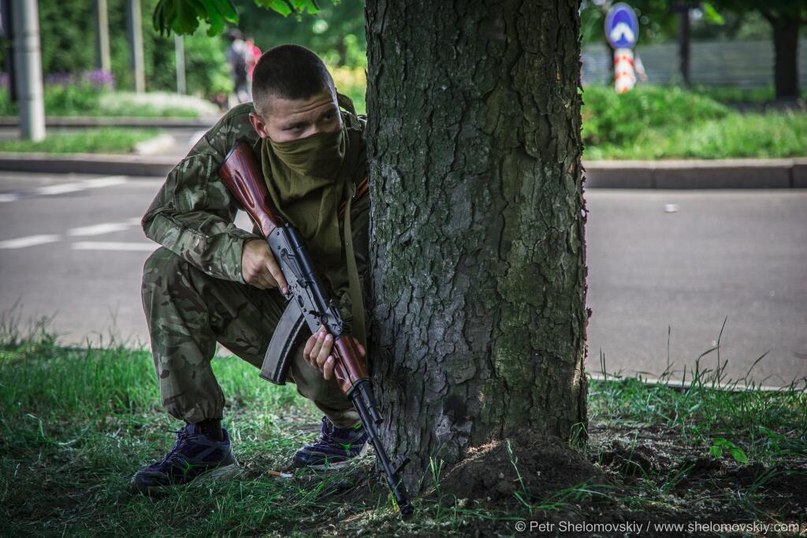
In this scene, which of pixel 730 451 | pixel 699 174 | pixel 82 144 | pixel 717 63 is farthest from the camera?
pixel 717 63

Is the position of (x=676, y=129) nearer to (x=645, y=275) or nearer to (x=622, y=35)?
(x=622, y=35)

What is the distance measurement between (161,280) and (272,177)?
1.39 feet

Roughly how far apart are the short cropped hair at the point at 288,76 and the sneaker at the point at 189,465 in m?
0.96

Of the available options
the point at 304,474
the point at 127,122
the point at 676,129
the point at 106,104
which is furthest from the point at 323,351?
the point at 106,104

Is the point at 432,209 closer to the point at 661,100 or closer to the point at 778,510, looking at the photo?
the point at 778,510

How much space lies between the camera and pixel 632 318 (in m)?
5.20

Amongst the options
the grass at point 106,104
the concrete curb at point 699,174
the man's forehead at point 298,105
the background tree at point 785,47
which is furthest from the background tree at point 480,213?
the grass at point 106,104

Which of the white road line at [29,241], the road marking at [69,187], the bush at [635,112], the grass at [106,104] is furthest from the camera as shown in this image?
the grass at [106,104]

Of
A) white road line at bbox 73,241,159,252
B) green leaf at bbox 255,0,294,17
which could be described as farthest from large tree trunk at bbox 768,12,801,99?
green leaf at bbox 255,0,294,17

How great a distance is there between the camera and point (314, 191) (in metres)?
2.83

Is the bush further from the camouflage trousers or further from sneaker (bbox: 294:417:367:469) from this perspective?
the camouflage trousers

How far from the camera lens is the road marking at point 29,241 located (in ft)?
25.5

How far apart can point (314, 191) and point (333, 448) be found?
2.51 ft

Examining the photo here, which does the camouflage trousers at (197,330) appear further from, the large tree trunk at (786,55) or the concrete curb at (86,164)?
the large tree trunk at (786,55)
